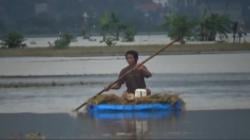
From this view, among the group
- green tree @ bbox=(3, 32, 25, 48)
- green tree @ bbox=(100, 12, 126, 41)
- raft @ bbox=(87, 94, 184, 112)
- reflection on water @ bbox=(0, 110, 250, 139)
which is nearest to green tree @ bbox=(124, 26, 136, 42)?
green tree @ bbox=(100, 12, 126, 41)

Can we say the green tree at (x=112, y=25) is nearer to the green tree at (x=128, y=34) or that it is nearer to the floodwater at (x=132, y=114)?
the green tree at (x=128, y=34)

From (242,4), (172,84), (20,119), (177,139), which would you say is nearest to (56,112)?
(20,119)

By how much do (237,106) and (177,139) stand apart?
6.59 meters

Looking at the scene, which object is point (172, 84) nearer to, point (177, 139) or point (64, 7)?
point (177, 139)

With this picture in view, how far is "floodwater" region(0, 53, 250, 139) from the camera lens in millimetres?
14875

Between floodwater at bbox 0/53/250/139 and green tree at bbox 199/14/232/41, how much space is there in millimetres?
32775

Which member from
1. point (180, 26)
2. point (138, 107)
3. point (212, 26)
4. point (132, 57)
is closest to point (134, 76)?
point (132, 57)

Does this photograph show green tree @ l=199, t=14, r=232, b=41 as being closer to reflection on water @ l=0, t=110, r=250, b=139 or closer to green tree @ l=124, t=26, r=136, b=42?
green tree @ l=124, t=26, r=136, b=42

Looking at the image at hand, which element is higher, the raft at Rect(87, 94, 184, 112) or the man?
→ the man

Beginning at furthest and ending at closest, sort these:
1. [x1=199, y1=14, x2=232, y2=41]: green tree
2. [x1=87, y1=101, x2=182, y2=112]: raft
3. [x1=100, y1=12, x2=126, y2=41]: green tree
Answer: [x1=100, y1=12, x2=126, y2=41]: green tree, [x1=199, y1=14, x2=232, y2=41]: green tree, [x1=87, y1=101, x2=182, y2=112]: raft

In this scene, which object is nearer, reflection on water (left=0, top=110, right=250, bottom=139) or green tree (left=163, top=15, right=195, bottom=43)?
reflection on water (left=0, top=110, right=250, bottom=139)

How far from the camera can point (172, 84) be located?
1147 inches

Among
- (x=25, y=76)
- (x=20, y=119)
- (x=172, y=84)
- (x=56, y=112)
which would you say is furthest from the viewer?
(x=25, y=76)

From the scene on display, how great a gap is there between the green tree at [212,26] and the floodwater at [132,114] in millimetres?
32775
